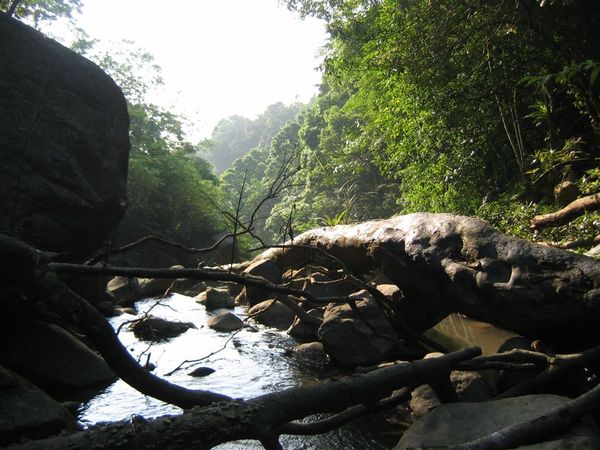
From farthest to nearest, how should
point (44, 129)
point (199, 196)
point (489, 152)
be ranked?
point (199, 196)
point (489, 152)
point (44, 129)

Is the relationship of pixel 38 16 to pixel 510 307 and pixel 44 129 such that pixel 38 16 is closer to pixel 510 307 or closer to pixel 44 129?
pixel 44 129

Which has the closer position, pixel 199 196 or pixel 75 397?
pixel 75 397

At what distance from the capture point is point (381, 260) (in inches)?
212

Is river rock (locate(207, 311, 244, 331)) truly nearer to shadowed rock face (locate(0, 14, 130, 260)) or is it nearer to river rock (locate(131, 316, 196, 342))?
river rock (locate(131, 316, 196, 342))

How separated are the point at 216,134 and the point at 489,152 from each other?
89.0 meters

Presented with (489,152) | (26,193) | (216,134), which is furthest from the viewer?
(216,134)

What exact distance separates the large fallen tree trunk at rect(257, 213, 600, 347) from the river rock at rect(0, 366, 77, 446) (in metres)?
2.43

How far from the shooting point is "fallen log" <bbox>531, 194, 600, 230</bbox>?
6.25 metres

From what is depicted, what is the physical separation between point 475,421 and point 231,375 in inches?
146

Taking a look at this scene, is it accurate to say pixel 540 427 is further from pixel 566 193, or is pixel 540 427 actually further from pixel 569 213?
pixel 566 193

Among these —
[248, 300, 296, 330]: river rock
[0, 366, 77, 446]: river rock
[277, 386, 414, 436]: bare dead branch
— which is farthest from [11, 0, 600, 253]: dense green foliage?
[0, 366, 77, 446]: river rock

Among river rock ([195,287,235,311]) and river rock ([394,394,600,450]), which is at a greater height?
river rock ([195,287,235,311])

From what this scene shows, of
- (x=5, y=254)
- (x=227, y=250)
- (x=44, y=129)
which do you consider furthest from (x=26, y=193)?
(x=227, y=250)

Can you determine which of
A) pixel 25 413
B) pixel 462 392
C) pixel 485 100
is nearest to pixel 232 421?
pixel 25 413
